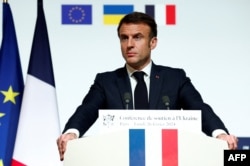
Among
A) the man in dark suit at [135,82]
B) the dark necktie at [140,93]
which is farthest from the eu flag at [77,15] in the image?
the dark necktie at [140,93]

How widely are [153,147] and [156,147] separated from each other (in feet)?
0.05

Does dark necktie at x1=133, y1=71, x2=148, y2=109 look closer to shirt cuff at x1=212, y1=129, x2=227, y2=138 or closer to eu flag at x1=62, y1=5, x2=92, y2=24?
shirt cuff at x1=212, y1=129, x2=227, y2=138

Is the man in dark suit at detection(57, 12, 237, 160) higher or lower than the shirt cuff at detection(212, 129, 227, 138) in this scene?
higher

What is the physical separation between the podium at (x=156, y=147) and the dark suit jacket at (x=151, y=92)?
0.51m

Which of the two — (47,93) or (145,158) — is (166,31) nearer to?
(47,93)

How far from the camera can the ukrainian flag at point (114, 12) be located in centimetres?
430

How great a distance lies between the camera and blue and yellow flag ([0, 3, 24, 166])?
375 centimetres

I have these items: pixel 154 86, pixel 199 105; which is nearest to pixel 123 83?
pixel 154 86

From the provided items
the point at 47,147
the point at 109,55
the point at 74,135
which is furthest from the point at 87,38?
the point at 74,135

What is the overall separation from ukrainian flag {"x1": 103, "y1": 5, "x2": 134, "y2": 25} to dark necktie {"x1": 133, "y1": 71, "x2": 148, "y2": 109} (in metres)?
1.37

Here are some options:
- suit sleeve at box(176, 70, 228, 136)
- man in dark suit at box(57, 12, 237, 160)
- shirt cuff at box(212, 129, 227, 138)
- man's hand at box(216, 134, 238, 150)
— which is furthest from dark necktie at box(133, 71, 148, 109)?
man's hand at box(216, 134, 238, 150)

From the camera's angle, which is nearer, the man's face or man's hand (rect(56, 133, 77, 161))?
man's hand (rect(56, 133, 77, 161))

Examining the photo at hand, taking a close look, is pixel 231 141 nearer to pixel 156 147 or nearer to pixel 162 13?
pixel 156 147

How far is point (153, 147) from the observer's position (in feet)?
6.97
